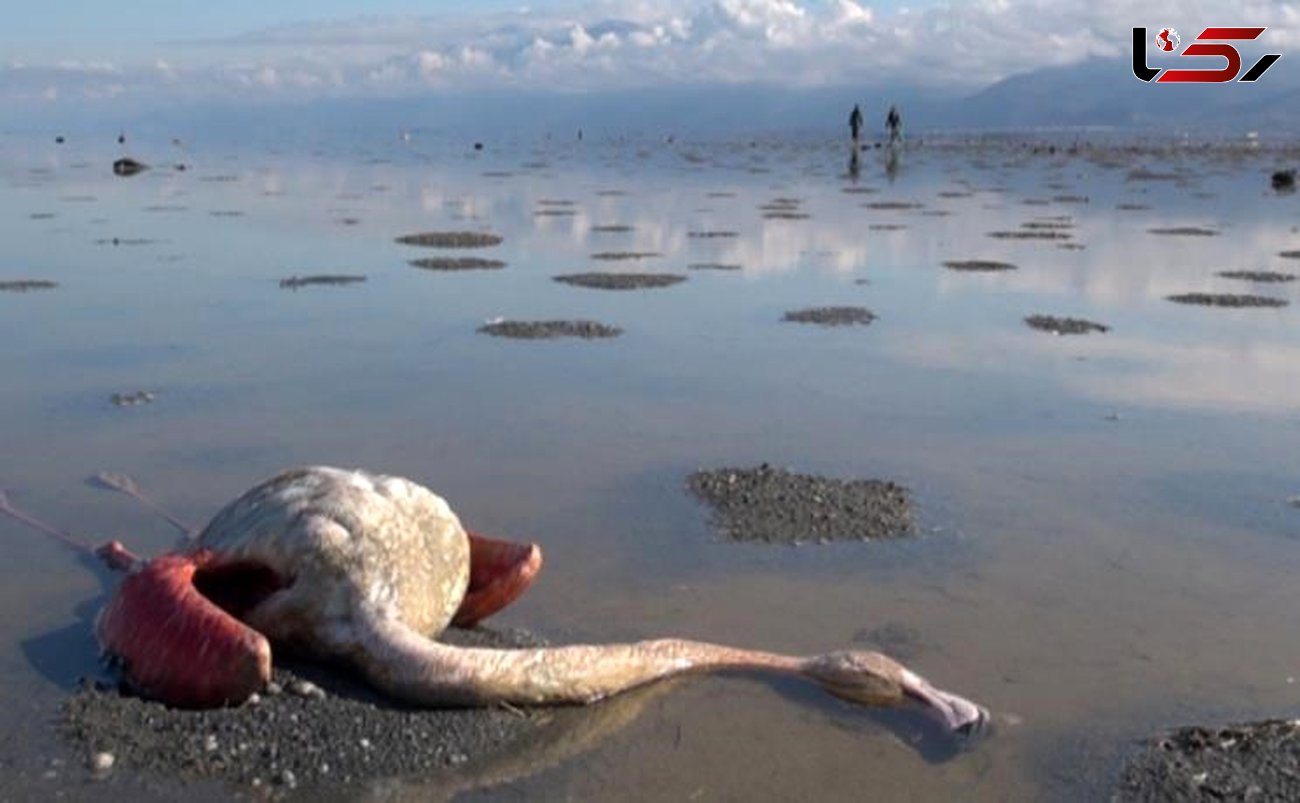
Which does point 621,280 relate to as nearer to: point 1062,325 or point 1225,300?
point 1062,325

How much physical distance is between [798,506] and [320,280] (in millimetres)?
12040

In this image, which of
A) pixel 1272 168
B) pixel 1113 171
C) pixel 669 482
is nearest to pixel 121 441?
pixel 669 482

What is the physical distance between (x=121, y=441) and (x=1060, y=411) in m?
7.58

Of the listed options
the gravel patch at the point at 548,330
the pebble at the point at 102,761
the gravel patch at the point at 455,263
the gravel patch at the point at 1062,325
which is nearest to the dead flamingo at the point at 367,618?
the pebble at the point at 102,761

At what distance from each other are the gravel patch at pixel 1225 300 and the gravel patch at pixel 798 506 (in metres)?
9.83

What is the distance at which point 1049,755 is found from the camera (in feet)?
19.0

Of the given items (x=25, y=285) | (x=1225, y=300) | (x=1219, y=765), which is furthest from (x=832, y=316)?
(x=25, y=285)

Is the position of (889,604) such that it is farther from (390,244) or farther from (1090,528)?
(390,244)

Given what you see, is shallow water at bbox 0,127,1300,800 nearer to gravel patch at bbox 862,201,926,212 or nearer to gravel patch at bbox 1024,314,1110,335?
gravel patch at bbox 1024,314,1110,335

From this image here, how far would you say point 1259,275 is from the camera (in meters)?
20.3

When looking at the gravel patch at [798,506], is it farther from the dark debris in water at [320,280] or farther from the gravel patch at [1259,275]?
the gravel patch at [1259,275]

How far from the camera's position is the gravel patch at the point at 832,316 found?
51.8 ft

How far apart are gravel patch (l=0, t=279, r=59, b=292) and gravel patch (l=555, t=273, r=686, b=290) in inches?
273

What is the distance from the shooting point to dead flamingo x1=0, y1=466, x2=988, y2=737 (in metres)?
6.00
